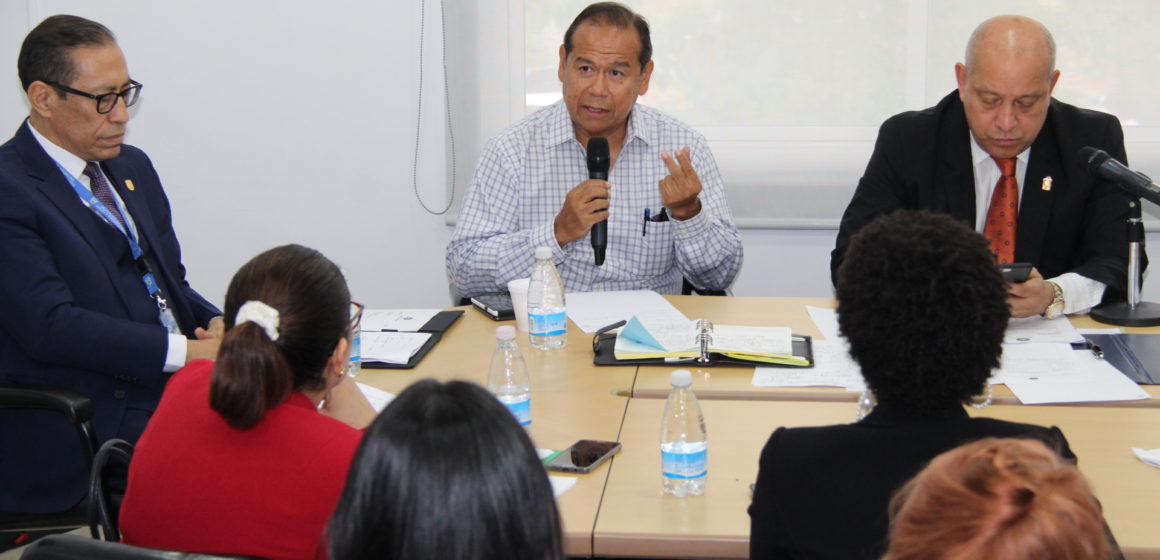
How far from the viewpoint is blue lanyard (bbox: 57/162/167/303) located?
235cm

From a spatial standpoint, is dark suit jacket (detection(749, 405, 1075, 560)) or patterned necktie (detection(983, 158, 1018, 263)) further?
patterned necktie (detection(983, 158, 1018, 263))

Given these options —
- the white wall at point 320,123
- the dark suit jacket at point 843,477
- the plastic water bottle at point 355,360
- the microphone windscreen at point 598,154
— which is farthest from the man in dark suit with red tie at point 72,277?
the white wall at point 320,123

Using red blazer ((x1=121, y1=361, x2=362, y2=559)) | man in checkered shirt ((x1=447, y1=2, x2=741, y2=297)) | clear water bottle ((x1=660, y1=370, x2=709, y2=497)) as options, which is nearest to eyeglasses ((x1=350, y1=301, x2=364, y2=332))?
red blazer ((x1=121, y1=361, x2=362, y2=559))

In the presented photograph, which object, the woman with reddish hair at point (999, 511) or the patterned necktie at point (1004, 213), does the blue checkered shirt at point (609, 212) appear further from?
the woman with reddish hair at point (999, 511)

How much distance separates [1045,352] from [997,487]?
1569 millimetres

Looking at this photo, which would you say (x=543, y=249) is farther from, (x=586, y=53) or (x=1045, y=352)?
(x=1045, y=352)

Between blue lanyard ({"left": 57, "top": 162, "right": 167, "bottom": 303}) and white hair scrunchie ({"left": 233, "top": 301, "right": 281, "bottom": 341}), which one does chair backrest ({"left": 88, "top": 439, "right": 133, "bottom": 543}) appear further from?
blue lanyard ({"left": 57, "top": 162, "right": 167, "bottom": 303})

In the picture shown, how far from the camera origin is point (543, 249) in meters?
2.50

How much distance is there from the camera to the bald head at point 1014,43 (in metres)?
2.67

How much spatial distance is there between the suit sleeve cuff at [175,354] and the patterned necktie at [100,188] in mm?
344

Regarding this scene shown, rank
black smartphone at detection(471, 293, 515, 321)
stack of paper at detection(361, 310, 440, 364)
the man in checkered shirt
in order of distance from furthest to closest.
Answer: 1. the man in checkered shirt
2. black smartphone at detection(471, 293, 515, 321)
3. stack of paper at detection(361, 310, 440, 364)

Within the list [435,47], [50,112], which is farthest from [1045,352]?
[435,47]

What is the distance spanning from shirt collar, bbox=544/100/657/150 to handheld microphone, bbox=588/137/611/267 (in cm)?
19

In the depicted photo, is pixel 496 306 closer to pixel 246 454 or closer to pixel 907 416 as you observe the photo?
pixel 246 454
